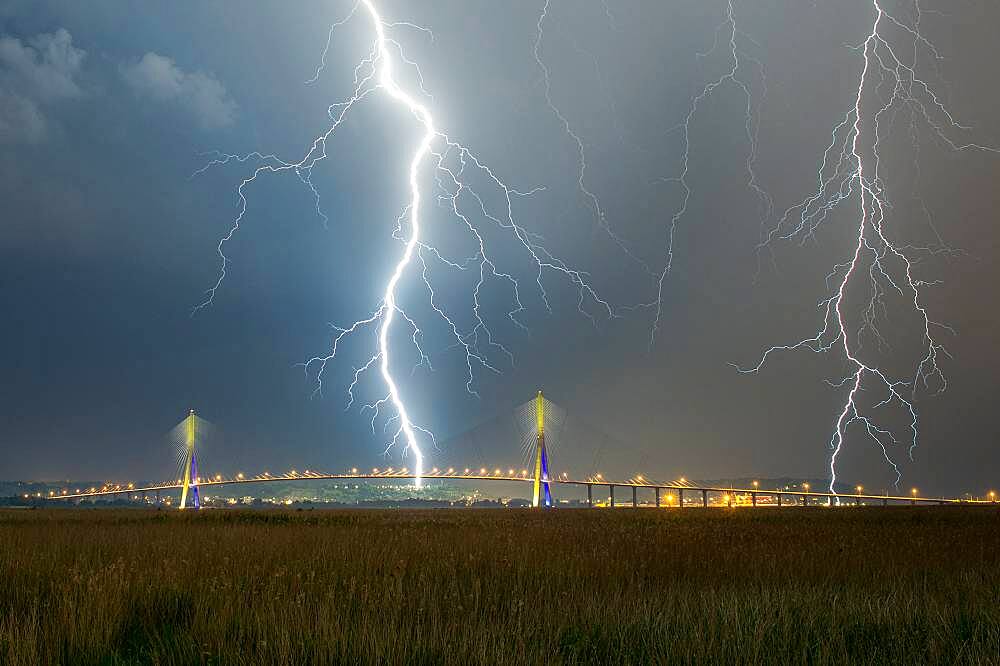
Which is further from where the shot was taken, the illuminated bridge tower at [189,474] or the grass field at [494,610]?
the illuminated bridge tower at [189,474]

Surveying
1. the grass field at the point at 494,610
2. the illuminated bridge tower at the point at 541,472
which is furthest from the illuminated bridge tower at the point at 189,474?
the grass field at the point at 494,610

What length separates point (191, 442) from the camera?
84188mm

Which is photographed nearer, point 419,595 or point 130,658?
point 130,658

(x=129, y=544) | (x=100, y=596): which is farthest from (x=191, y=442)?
(x=100, y=596)

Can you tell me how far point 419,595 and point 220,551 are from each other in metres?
3.87

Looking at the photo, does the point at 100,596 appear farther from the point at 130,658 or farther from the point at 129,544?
the point at 129,544

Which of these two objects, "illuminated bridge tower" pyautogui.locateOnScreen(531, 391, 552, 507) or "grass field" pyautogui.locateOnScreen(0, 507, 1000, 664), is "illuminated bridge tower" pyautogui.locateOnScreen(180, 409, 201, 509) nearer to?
"illuminated bridge tower" pyautogui.locateOnScreen(531, 391, 552, 507)

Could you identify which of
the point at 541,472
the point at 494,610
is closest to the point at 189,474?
the point at 541,472

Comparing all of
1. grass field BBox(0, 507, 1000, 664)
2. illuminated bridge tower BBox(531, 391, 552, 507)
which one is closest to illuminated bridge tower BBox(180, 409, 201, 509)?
illuminated bridge tower BBox(531, 391, 552, 507)

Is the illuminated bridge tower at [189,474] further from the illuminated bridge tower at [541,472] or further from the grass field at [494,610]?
the grass field at [494,610]

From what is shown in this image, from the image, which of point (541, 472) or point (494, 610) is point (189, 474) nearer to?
point (541, 472)

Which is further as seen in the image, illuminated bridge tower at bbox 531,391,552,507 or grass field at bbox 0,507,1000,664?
illuminated bridge tower at bbox 531,391,552,507

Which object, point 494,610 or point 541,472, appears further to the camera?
point 541,472

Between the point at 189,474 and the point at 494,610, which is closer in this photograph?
the point at 494,610
